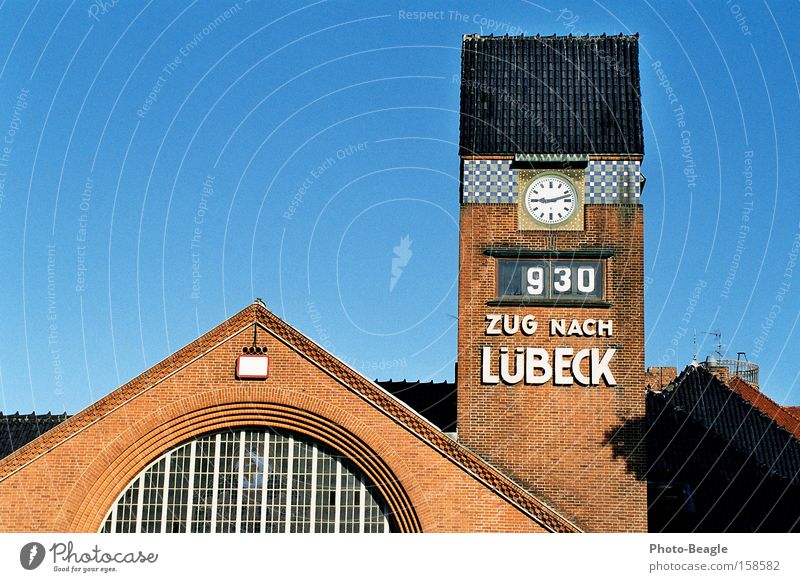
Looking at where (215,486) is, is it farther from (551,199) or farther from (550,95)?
(550,95)

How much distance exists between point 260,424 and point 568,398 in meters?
8.43

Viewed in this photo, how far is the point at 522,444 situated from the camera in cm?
2928

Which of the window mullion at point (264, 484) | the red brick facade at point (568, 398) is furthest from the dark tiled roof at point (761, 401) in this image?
the window mullion at point (264, 484)

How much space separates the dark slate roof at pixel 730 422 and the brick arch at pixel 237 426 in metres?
13.8

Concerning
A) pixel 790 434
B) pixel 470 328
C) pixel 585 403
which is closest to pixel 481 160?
pixel 470 328

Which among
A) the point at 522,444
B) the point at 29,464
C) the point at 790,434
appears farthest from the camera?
the point at 790,434

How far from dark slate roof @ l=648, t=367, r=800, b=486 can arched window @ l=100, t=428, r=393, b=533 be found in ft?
48.6

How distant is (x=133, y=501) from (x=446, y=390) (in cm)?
1462

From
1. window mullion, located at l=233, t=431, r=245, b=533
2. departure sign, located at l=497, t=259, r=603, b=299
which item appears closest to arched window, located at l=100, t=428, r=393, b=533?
window mullion, located at l=233, t=431, r=245, b=533

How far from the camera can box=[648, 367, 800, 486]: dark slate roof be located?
3588cm

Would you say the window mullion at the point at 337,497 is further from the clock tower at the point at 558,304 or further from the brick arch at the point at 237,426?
the clock tower at the point at 558,304

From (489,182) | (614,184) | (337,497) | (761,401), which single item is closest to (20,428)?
(337,497)

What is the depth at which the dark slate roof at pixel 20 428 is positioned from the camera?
39219 millimetres
